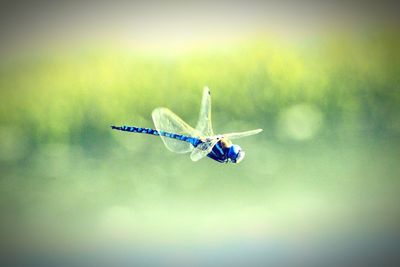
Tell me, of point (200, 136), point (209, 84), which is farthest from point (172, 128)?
point (209, 84)

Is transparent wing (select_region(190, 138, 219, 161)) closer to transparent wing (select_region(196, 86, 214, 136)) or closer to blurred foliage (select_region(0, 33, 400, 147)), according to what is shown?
transparent wing (select_region(196, 86, 214, 136))

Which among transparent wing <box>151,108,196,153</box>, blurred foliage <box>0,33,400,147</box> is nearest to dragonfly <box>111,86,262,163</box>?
transparent wing <box>151,108,196,153</box>

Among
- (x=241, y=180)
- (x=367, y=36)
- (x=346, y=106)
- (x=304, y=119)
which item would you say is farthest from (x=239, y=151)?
(x=367, y=36)

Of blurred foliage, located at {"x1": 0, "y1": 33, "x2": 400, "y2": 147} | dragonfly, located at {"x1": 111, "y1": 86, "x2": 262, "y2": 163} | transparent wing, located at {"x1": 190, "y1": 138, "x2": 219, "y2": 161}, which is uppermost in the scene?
blurred foliage, located at {"x1": 0, "y1": 33, "x2": 400, "y2": 147}

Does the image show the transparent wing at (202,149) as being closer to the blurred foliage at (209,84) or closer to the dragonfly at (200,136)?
the dragonfly at (200,136)

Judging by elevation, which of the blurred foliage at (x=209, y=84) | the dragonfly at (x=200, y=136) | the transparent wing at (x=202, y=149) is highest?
the blurred foliage at (x=209, y=84)

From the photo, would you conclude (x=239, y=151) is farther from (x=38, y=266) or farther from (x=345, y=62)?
(x=38, y=266)

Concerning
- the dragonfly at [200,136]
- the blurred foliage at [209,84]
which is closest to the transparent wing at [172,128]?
the dragonfly at [200,136]
